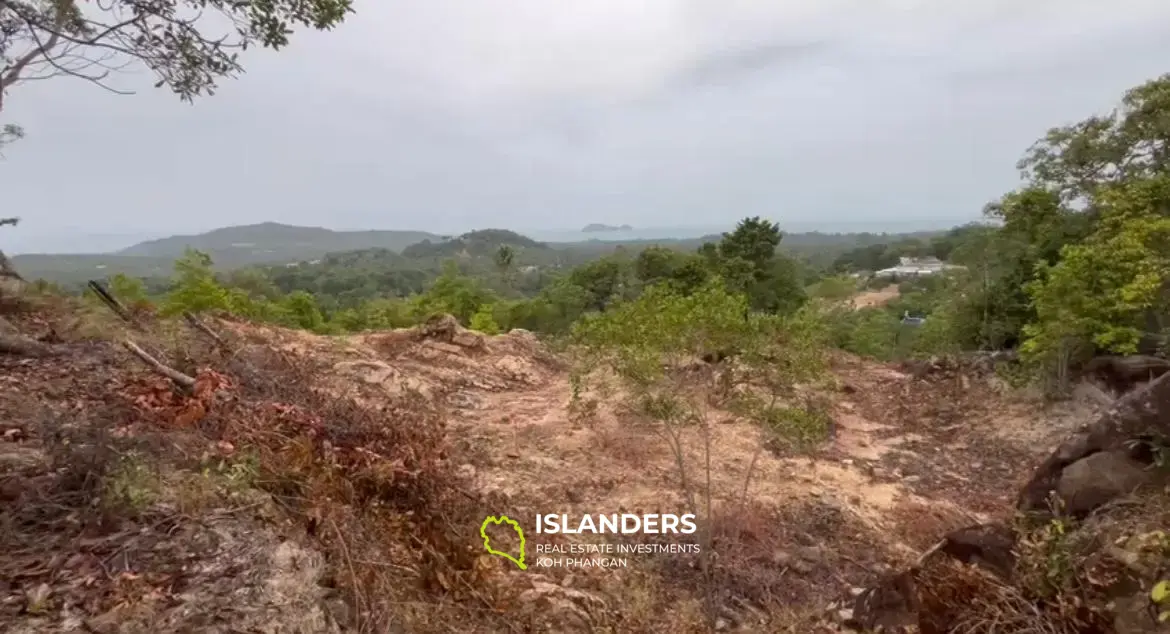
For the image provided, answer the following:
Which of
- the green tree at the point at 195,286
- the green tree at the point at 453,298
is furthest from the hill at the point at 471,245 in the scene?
the green tree at the point at 195,286

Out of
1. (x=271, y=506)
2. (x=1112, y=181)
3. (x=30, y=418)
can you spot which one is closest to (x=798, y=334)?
(x=271, y=506)

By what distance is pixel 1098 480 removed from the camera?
345 cm

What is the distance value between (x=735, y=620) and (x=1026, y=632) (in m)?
2.15

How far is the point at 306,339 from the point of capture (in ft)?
29.6

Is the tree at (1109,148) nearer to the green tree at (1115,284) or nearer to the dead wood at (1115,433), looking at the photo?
the green tree at (1115,284)

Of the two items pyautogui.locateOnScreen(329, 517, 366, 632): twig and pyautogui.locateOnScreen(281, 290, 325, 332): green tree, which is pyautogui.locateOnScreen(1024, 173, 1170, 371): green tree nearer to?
pyautogui.locateOnScreen(329, 517, 366, 632): twig

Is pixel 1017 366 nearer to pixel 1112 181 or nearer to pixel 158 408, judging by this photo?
pixel 1112 181

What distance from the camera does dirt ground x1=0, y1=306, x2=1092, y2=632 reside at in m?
2.54

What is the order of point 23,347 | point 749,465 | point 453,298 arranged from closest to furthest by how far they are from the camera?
point 23,347
point 749,465
point 453,298

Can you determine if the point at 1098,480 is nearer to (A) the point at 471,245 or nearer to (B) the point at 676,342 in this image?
(B) the point at 676,342

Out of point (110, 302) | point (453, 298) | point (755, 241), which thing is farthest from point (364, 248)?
point (110, 302)

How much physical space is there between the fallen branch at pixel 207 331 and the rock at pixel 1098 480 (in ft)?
19.3

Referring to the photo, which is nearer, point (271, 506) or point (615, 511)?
point (271, 506)

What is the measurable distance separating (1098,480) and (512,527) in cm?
344
